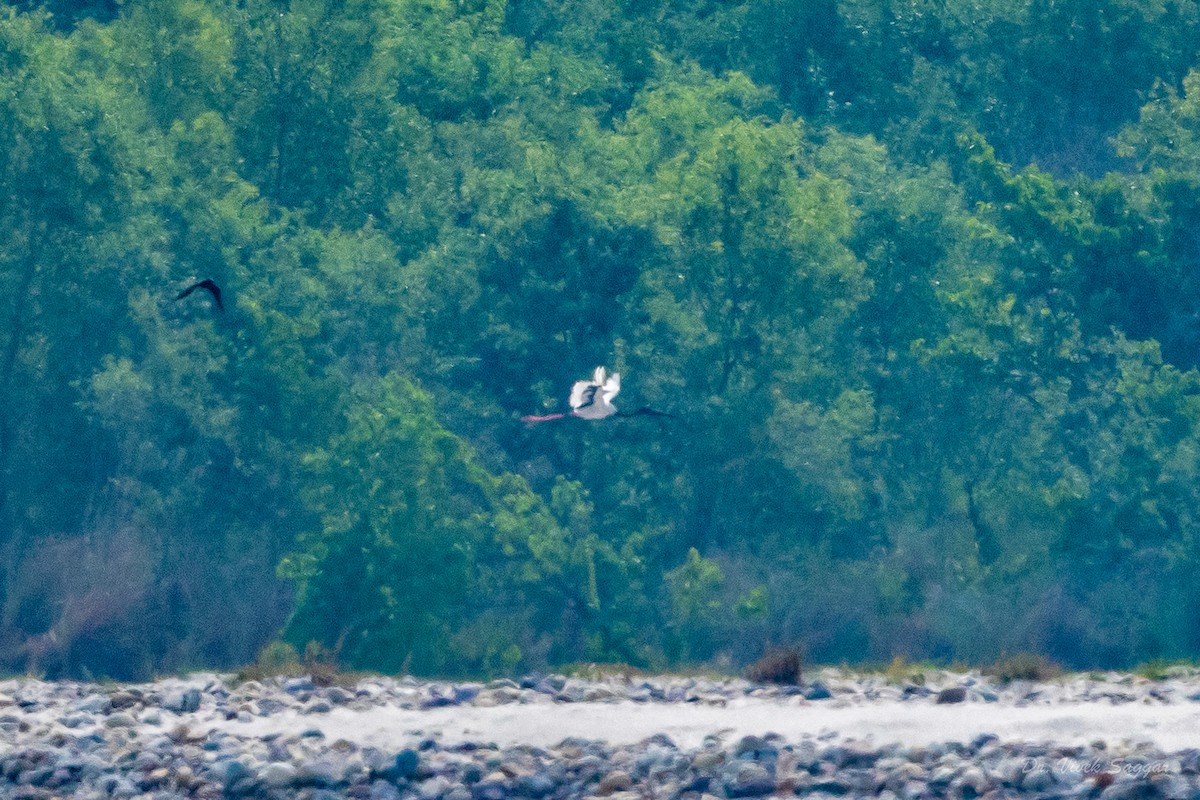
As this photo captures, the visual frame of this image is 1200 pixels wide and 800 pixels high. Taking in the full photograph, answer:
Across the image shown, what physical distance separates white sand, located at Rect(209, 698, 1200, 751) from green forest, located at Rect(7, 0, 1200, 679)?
1153 cm

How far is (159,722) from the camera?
1973 cm

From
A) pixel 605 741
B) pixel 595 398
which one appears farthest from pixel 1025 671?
pixel 605 741

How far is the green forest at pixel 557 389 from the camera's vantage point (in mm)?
33125

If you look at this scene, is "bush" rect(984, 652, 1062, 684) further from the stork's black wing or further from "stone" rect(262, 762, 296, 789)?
"stone" rect(262, 762, 296, 789)

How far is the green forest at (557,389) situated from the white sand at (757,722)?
1153 centimetres

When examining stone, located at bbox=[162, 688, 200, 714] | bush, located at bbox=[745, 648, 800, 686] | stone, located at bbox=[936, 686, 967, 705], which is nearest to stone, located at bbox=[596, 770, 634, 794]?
stone, located at bbox=[936, 686, 967, 705]

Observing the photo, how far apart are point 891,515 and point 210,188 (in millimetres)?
11482

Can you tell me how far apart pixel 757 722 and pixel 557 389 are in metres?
17.1

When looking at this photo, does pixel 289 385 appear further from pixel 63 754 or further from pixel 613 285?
pixel 63 754

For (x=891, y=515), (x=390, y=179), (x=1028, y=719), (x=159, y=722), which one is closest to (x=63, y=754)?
(x=159, y=722)

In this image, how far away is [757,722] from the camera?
18922 millimetres

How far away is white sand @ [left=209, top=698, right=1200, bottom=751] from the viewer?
→ 18.0 meters

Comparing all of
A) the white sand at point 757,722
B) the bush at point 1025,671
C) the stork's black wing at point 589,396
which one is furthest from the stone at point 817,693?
the stork's black wing at point 589,396

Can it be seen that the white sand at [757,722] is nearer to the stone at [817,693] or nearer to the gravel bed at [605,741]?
the gravel bed at [605,741]
